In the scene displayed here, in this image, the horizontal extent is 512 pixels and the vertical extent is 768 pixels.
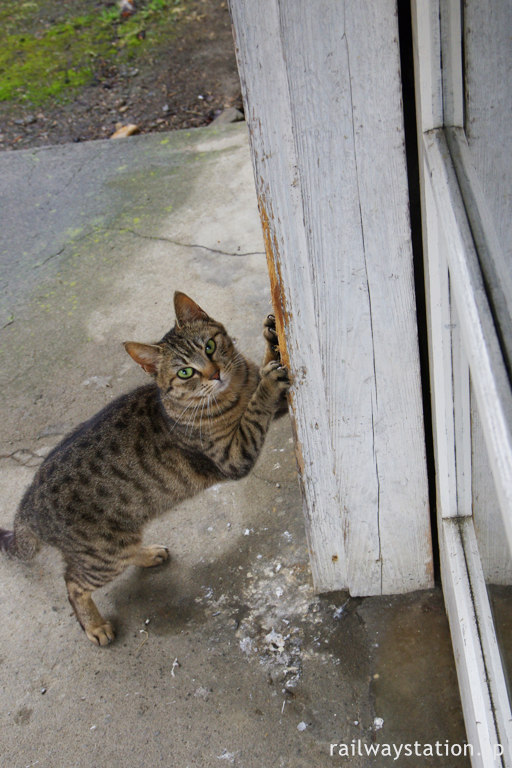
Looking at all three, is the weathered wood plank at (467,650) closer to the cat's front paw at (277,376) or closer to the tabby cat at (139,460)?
the cat's front paw at (277,376)

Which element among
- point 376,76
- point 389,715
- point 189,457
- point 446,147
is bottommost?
point 389,715

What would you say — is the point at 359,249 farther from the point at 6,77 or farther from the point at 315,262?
the point at 6,77

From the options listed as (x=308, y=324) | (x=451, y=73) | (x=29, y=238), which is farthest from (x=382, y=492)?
(x=29, y=238)

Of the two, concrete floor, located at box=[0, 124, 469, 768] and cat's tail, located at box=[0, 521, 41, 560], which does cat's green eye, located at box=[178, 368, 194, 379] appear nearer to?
concrete floor, located at box=[0, 124, 469, 768]

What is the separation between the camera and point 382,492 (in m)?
2.10

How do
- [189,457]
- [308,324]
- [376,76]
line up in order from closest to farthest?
1. [376,76]
2. [308,324]
3. [189,457]

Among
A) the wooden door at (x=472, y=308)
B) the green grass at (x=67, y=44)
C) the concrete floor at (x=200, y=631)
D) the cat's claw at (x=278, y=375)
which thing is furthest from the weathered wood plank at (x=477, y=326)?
the green grass at (x=67, y=44)

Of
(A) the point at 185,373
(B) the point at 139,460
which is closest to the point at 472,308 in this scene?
(A) the point at 185,373

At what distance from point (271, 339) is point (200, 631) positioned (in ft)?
3.47

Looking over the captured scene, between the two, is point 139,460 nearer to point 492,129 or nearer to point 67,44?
point 492,129

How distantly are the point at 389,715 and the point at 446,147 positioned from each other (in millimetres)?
1587

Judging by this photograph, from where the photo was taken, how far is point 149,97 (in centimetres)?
657

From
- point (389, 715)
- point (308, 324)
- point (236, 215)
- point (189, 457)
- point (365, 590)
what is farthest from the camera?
point (236, 215)

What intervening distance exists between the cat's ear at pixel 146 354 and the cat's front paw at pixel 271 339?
0.46 metres
